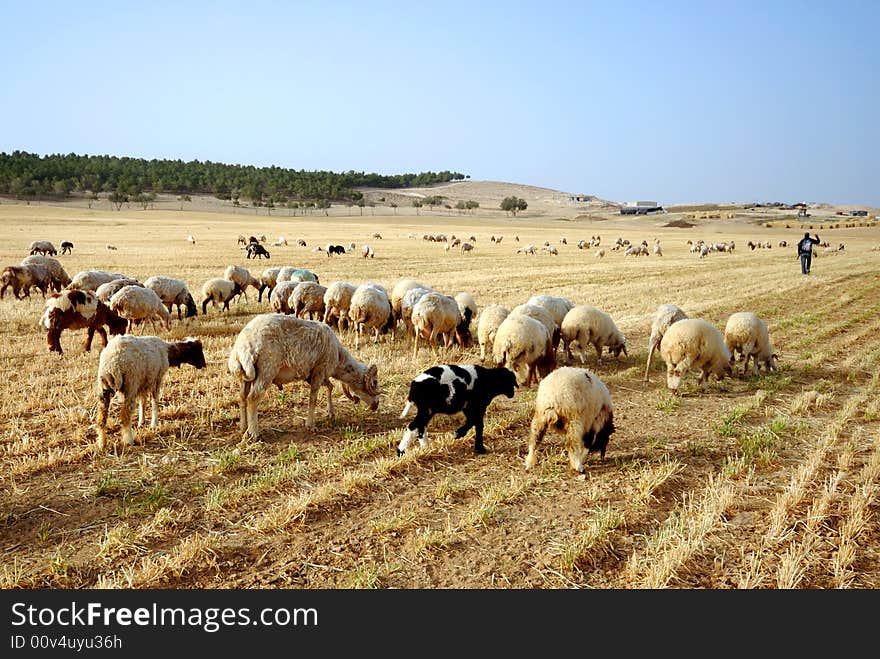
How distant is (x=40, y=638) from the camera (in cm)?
387

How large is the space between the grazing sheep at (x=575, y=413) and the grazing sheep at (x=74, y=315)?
10325 mm

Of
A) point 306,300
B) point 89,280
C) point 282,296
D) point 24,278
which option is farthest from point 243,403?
point 24,278

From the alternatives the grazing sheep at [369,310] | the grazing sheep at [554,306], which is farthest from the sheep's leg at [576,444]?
the grazing sheep at [369,310]

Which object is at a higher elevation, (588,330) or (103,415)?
(588,330)

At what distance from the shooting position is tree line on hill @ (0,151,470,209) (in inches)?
4456

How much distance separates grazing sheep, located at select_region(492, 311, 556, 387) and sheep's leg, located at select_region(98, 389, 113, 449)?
607 centimetres

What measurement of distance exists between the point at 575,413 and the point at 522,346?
142 inches

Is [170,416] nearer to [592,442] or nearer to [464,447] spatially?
[464,447]

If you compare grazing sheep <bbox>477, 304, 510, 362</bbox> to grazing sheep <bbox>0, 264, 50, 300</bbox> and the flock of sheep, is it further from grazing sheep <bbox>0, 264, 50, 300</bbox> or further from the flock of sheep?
grazing sheep <bbox>0, 264, 50, 300</bbox>

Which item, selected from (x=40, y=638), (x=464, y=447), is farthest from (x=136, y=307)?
(x=40, y=638)

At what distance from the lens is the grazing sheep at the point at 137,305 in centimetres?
1399

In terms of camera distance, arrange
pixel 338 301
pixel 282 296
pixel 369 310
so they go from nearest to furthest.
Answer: pixel 369 310 → pixel 338 301 → pixel 282 296

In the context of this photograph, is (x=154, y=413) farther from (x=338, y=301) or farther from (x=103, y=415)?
(x=338, y=301)

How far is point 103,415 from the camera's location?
298 inches
